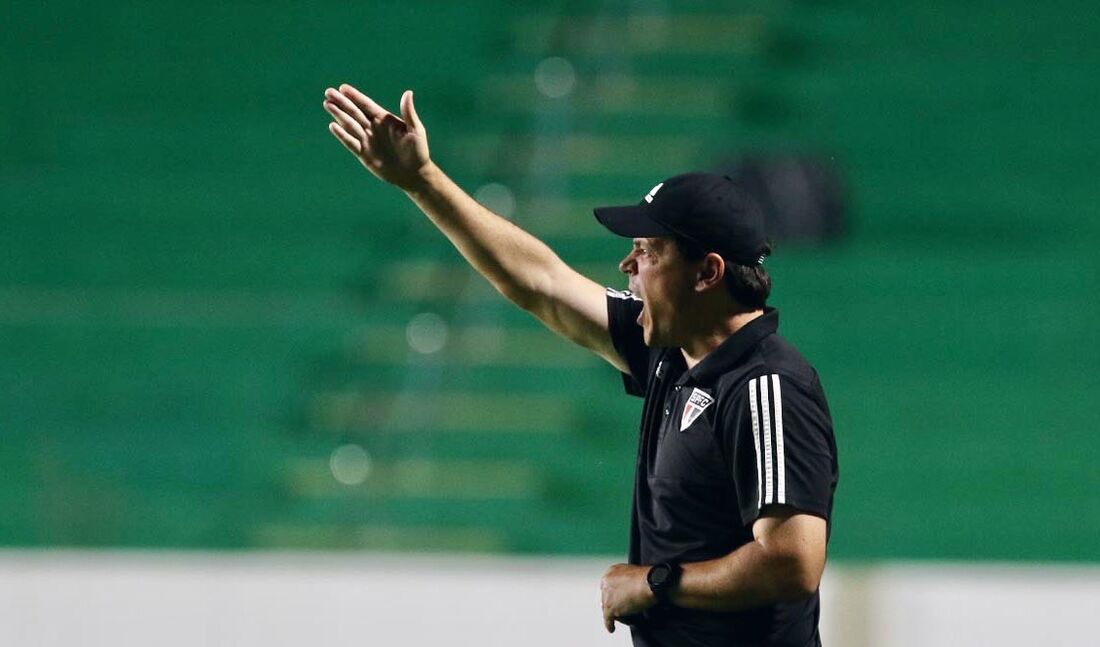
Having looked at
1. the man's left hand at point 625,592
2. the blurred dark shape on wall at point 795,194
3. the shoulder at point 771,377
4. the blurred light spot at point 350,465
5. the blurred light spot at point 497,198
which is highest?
the blurred dark shape on wall at point 795,194

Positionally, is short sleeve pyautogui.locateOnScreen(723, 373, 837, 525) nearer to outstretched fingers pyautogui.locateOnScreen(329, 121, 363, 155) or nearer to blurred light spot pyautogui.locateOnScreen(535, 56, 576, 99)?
outstretched fingers pyautogui.locateOnScreen(329, 121, 363, 155)

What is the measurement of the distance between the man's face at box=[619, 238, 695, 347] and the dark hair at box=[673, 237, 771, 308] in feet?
0.06

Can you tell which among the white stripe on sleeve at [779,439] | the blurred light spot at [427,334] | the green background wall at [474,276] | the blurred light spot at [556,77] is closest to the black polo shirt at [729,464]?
the white stripe on sleeve at [779,439]

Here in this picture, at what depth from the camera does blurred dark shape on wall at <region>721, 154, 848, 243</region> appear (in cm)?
775

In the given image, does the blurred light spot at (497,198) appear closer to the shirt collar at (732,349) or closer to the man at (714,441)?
the man at (714,441)

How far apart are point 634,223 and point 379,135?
22.1 inches

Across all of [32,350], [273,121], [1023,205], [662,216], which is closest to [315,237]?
[273,121]

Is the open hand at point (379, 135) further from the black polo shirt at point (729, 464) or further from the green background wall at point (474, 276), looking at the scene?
the green background wall at point (474, 276)

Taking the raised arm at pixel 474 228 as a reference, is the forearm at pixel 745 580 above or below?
below

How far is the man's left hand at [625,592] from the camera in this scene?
9.70 ft

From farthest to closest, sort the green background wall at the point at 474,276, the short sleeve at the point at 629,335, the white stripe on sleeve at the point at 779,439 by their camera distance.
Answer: the green background wall at the point at 474,276
the short sleeve at the point at 629,335
the white stripe on sleeve at the point at 779,439

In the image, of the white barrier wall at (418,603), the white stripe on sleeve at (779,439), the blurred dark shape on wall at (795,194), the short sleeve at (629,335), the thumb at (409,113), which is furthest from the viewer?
the blurred dark shape on wall at (795,194)

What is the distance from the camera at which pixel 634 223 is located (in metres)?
3.00

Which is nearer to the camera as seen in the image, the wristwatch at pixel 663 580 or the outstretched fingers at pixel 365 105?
the wristwatch at pixel 663 580
